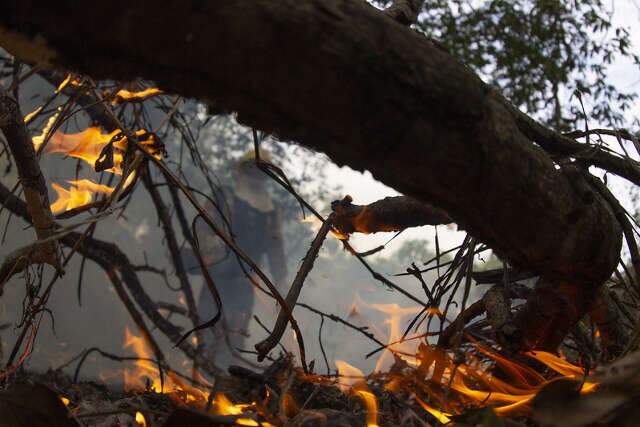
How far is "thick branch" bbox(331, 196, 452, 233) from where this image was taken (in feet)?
5.31

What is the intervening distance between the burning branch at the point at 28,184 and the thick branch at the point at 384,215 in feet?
2.91

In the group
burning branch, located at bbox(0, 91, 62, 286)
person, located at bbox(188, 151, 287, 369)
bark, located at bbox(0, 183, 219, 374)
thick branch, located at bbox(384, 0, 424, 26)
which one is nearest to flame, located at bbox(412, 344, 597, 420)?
thick branch, located at bbox(384, 0, 424, 26)

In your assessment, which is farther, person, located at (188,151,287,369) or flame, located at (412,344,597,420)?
person, located at (188,151,287,369)

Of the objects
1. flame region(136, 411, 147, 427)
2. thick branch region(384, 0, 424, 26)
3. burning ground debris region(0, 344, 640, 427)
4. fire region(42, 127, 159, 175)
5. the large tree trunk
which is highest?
thick branch region(384, 0, 424, 26)

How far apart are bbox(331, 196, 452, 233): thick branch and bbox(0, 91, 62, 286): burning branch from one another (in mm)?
887

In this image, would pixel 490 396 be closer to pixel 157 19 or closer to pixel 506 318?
pixel 506 318

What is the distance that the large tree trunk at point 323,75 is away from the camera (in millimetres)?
627

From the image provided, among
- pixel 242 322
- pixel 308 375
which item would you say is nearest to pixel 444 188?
pixel 308 375

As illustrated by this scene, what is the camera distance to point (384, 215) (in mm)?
1670

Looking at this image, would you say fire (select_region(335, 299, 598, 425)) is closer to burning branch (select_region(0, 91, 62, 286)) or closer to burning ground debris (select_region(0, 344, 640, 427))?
burning ground debris (select_region(0, 344, 640, 427))

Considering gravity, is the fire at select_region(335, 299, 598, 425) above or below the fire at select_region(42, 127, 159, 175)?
below

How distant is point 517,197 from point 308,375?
2.99 feet

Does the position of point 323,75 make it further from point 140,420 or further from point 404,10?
point 140,420

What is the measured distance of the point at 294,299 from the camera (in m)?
1.27
